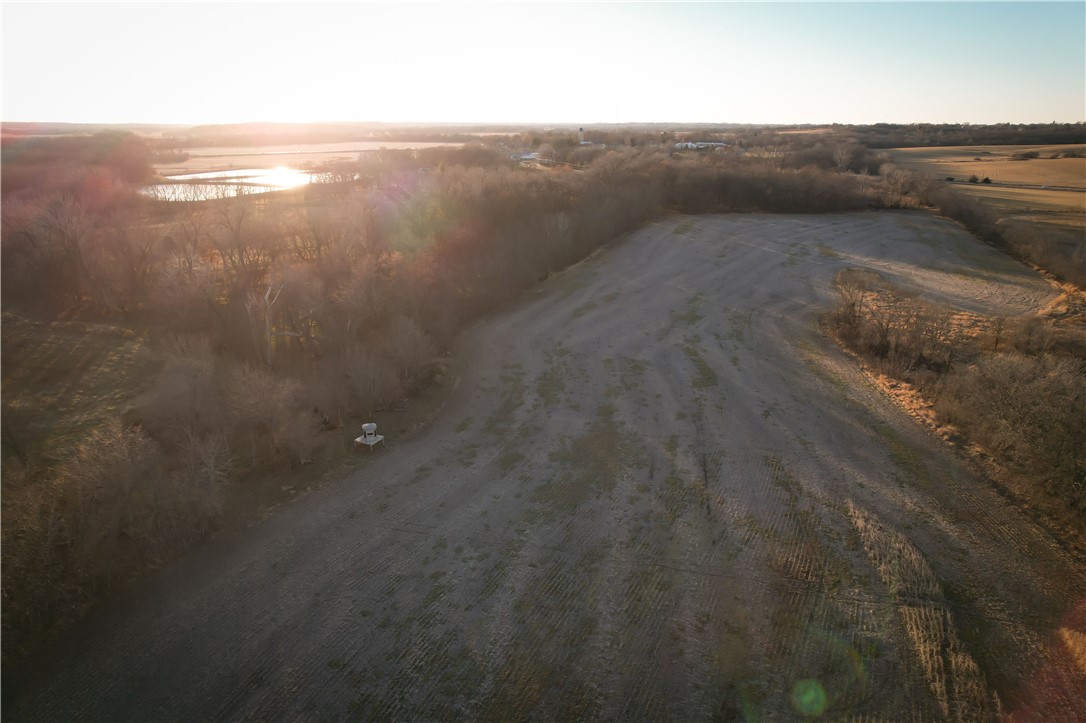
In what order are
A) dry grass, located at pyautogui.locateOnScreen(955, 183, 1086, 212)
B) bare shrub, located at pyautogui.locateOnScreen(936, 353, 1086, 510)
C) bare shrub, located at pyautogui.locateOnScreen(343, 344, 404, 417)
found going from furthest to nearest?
dry grass, located at pyautogui.locateOnScreen(955, 183, 1086, 212) → bare shrub, located at pyautogui.locateOnScreen(343, 344, 404, 417) → bare shrub, located at pyautogui.locateOnScreen(936, 353, 1086, 510)

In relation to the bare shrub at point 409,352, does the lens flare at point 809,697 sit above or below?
below

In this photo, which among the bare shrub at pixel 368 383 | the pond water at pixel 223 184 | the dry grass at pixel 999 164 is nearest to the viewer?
the bare shrub at pixel 368 383

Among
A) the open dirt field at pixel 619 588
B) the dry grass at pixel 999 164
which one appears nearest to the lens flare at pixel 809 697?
the open dirt field at pixel 619 588

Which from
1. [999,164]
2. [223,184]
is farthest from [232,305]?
[999,164]

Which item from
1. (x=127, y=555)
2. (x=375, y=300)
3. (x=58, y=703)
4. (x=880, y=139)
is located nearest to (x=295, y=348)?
(x=375, y=300)

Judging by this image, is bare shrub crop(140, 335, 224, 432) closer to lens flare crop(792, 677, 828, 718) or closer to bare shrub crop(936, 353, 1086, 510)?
lens flare crop(792, 677, 828, 718)

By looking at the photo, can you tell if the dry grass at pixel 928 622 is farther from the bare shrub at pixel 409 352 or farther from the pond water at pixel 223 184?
the pond water at pixel 223 184

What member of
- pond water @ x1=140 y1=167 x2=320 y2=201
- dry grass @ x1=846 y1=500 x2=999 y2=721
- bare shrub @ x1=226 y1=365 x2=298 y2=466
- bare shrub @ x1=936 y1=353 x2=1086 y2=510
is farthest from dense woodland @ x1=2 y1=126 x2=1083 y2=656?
bare shrub @ x1=936 y1=353 x2=1086 y2=510
